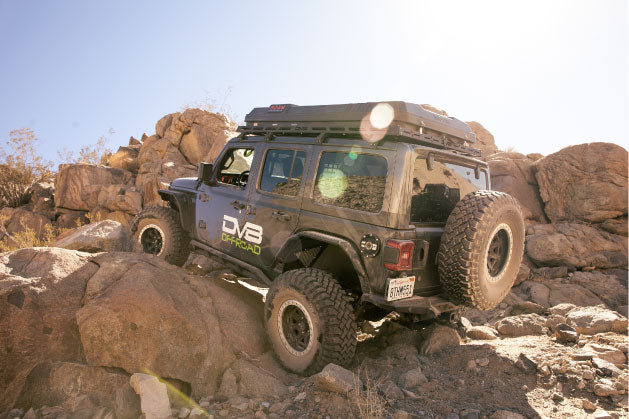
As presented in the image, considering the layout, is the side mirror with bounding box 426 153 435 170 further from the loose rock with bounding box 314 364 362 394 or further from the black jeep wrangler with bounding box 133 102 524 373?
the loose rock with bounding box 314 364 362 394

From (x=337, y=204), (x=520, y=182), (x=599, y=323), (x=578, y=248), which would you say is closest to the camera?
(x=337, y=204)

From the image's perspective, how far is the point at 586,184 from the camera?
9586 mm

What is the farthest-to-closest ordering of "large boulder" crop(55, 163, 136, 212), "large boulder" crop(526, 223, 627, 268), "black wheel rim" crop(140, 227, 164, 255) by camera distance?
"large boulder" crop(55, 163, 136, 212), "large boulder" crop(526, 223, 627, 268), "black wheel rim" crop(140, 227, 164, 255)

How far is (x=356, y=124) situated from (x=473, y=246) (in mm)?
1468

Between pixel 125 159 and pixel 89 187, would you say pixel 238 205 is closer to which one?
pixel 89 187

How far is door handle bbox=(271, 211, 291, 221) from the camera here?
3969mm

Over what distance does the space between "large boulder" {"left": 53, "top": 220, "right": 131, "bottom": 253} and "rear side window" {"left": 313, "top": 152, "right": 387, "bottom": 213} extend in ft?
9.76

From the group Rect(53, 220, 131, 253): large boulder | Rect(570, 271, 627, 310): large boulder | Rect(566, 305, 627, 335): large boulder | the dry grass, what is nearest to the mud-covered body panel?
the dry grass

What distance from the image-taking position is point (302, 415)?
2797 millimetres

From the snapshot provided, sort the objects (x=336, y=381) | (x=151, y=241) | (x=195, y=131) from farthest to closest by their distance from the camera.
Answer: (x=195, y=131) < (x=151, y=241) < (x=336, y=381)

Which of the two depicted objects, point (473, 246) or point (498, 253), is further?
point (498, 253)

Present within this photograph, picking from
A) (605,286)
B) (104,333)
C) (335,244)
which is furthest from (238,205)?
(605,286)

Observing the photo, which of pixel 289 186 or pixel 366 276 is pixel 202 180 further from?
pixel 366 276

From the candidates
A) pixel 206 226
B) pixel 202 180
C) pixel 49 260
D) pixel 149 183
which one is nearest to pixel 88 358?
pixel 49 260
